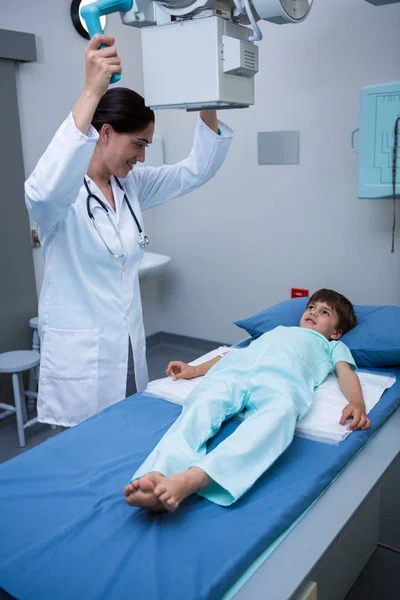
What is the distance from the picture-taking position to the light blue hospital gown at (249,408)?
1.29 metres

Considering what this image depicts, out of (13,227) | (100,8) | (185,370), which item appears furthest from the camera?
(13,227)

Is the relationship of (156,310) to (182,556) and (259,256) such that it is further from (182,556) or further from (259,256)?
(182,556)

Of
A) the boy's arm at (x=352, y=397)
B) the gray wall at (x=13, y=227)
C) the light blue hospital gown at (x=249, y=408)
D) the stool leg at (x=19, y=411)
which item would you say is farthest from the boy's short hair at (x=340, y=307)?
the gray wall at (x=13, y=227)

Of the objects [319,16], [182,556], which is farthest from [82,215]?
[319,16]

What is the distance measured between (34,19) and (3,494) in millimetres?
2284

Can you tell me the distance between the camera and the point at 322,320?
211 centimetres

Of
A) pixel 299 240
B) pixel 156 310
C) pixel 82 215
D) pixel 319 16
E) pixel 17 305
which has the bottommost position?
pixel 156 310

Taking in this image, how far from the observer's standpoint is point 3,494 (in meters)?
1.30

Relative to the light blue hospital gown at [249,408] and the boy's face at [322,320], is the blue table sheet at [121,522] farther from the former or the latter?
the boy's face at [322,320]

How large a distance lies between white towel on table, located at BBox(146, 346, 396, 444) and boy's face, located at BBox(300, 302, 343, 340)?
0.70 feet

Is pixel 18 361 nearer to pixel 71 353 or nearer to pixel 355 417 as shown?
pixel 71 353

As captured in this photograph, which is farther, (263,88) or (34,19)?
(263,88)

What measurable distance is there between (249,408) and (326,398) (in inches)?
10.3

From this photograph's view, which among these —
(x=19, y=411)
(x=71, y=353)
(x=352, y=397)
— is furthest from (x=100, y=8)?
(x=19, y=411)
